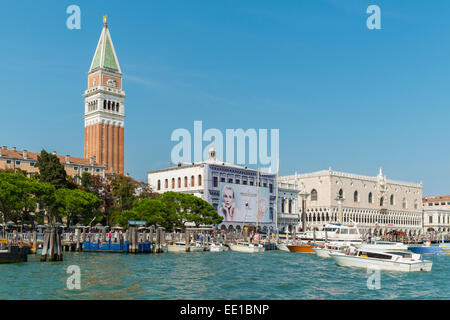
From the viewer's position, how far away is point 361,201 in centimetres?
10394

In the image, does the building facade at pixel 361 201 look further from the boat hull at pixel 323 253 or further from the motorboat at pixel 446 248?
the boat hull at pixel 323 253

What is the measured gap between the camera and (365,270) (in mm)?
33344

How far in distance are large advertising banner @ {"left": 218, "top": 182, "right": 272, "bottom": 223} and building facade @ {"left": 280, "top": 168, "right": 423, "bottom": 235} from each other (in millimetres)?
15419

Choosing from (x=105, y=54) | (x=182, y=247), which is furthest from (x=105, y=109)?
(x=182, y=247)

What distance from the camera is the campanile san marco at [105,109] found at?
317ft

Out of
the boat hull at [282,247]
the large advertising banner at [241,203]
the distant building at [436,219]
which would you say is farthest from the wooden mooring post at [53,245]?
the distant building at [436,219]

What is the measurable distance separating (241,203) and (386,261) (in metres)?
46.2

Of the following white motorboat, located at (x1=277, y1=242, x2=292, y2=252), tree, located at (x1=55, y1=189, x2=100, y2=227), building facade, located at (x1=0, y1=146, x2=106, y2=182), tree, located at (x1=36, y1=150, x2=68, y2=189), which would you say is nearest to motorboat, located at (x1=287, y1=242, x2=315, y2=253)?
white motorboat, located at (x1=277, y1=242, x2=292, y2=252)

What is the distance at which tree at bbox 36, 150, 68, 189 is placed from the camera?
60.5 metres

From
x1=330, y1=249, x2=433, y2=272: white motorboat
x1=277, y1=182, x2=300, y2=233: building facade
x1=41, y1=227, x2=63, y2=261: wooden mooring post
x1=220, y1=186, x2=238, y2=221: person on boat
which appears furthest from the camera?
x1=277, y1=182, x2=300, y2=233: building facade

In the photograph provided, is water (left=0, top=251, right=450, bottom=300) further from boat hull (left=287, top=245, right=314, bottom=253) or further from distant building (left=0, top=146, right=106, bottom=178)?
distant building (left=0, top=146, right=106, bottom=178)

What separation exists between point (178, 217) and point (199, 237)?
3578mm

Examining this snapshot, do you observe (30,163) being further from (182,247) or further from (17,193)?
(182,247)
